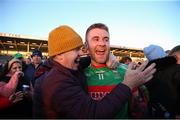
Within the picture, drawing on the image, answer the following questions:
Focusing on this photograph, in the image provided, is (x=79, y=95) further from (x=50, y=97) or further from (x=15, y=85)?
(x=15, y=85)

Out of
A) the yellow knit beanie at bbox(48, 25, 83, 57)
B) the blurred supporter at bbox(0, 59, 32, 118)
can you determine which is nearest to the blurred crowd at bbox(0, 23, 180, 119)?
the yellow knit beanie at bbox(48, 25, 83, 57)

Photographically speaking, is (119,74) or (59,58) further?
(119,74)

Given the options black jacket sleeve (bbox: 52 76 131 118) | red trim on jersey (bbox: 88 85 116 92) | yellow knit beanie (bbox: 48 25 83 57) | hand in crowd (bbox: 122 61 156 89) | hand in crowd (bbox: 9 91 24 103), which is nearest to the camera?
black jacket sleeve (bbox: 52 76 131 118)

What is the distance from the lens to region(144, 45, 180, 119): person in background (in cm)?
247

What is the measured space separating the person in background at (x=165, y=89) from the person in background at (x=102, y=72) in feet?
0.60

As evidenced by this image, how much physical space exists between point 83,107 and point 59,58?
50 cm

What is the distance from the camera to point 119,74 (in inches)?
110

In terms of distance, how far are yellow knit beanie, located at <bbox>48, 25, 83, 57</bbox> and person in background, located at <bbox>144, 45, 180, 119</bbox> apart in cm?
83

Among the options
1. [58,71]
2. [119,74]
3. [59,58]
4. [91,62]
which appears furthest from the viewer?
[91,62]

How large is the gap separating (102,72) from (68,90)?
90 cm

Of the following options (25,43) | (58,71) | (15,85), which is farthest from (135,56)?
(58,71)

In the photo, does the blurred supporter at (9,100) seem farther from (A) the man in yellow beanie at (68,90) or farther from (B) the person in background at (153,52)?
(B) the person in background at (153,52)

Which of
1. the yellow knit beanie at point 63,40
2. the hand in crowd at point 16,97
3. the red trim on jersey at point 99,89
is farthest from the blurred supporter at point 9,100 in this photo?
the yellow knit beanie at point 63,40

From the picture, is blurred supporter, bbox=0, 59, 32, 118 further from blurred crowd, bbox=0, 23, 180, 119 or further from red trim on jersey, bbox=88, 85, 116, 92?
red trim on jersey, bbox=88, 85, 116, 92
